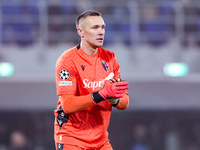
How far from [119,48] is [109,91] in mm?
5721

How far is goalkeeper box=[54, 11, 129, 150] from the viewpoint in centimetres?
398

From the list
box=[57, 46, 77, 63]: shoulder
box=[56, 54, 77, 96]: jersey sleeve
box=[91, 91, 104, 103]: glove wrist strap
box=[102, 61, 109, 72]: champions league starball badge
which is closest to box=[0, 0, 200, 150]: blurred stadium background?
box=[102, 61, 109, 72]: champions league starball badge

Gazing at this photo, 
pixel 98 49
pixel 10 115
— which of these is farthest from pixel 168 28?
pixel 98 49

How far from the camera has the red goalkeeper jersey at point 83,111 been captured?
13.2ft

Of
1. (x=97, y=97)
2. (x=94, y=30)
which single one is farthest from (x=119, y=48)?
(x=97, y=97)

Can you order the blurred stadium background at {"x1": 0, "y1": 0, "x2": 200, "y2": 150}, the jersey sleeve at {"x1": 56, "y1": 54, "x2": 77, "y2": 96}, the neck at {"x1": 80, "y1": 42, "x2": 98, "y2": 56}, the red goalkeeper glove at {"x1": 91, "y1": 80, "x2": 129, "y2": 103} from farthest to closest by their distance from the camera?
the blurred stadium background at {"x1": 0, "y1": 0, "x2": 200, "y2": 150} → the neck at {"x1": 80, "y1": 42, "x2": 98, "y2": 56} → the jersey sleeve at {"x1": 56, "y1": 54, "x2": 77, "y2": 96} → the red goalkeeper glove at {"x1": 91, "y1": 80, "x2": 129, "y2": 103}

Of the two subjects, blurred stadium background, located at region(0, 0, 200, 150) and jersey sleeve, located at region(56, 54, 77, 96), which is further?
blurred stadium background, located at region(0, 0, 200, 150)

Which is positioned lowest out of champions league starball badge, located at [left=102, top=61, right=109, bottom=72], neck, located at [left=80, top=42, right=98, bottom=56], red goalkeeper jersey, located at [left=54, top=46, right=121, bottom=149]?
red goalkeeper jersey, located at [left=54, top=46, right=121, bottom=149]

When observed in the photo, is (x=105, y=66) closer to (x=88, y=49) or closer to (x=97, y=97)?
(x=88, y=49)

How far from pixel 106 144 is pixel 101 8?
585cm

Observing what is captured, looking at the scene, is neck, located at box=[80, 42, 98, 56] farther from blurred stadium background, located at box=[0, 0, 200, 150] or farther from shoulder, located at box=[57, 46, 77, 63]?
blurred stadium background, located at box=[0, 0, 200, 150]

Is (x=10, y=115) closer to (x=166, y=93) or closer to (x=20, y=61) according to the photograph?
(x=20, y=61)

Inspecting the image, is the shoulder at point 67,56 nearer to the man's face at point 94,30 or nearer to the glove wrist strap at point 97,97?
the man's face at point 94,30

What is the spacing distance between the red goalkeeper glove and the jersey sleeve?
0.28 meters
